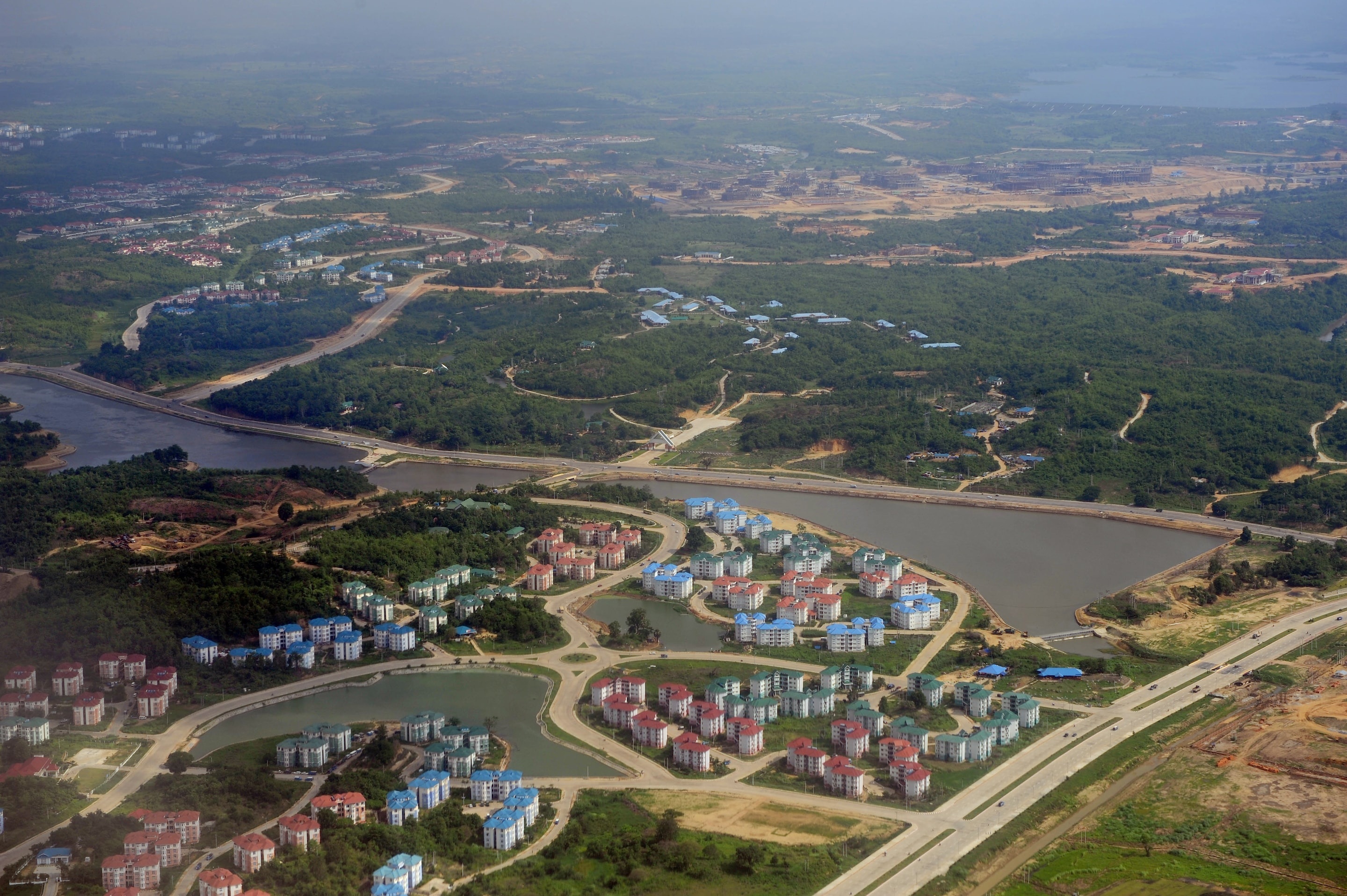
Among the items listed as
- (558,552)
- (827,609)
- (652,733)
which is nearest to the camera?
(652,733)

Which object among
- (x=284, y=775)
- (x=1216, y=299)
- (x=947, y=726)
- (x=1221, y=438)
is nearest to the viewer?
(x=284, y=775)

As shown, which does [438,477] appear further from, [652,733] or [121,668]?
[652,733]

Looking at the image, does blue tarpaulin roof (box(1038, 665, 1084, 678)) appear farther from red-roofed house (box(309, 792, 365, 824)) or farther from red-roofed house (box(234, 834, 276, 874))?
red-roofed house (box(234, 834, 276, 874))

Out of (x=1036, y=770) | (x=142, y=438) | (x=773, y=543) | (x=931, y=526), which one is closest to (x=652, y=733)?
(x=1036, y=770)

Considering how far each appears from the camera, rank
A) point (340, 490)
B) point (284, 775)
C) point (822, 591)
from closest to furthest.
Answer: point (284, 775) < point (822, 591) < point (340, 490)

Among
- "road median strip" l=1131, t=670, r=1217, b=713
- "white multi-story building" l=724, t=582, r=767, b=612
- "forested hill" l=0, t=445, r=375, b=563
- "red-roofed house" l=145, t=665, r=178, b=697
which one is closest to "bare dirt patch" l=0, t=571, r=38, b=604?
"forested hill" l=0, t=445, r=375, b=563

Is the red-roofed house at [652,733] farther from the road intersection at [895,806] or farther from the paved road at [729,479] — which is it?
the paved road at [729,479]

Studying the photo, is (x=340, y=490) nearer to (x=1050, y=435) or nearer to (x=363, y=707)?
(x=363, y=707)

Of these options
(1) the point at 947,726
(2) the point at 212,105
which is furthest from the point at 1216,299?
(2) the point at 212,105
